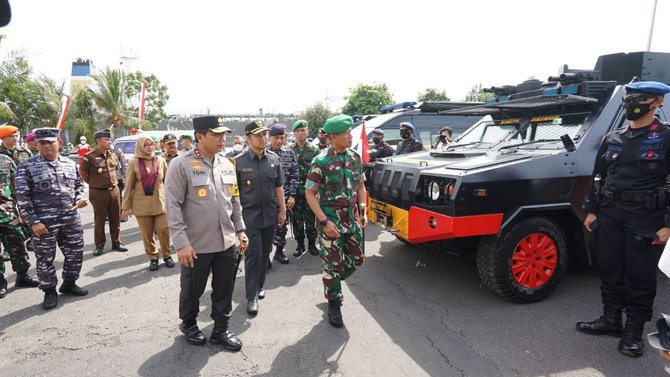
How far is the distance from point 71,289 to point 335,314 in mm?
2827

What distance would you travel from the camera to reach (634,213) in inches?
108

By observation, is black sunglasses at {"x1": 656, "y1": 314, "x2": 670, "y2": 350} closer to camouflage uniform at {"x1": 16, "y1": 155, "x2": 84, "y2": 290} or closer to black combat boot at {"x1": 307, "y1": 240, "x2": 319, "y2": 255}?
black combat boot at {"x1": 307, "y1": 240, "x2": 319, "y2": 255}

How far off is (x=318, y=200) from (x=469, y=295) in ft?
5.84

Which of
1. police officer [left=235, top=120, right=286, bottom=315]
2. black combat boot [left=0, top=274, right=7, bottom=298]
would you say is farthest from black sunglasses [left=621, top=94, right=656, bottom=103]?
black combat boot [left=0, top=274, right=7, bottom=298]

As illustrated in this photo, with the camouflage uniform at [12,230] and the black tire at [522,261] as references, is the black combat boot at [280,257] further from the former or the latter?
the camouflage uniform at [12,230]

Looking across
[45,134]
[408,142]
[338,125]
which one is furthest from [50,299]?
[408,142]

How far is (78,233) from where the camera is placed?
3988mm

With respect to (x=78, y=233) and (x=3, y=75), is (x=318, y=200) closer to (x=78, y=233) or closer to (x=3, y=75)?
(x=78, y=233)

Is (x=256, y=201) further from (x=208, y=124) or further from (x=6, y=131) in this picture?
(x=6, y=131)

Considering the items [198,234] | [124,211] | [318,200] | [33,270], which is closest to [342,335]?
[318,200]

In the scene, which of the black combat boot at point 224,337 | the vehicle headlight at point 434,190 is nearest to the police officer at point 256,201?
the black combat boot at point 224,337

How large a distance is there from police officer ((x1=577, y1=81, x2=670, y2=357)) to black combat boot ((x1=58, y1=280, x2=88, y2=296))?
470cm

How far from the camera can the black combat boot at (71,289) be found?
13.1ft

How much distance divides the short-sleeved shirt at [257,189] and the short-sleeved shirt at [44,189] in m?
1.77
